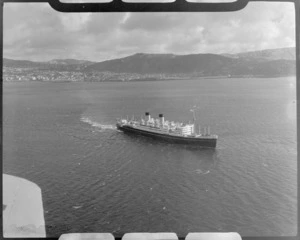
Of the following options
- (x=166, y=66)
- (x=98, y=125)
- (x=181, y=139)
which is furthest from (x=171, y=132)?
(x=166, y=66)

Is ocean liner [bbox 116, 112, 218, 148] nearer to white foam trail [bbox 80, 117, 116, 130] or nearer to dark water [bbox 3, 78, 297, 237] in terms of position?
dark water [bbox 3, 78, 297, 237]

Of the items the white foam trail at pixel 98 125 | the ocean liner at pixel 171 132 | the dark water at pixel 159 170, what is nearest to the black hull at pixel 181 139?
the ocean liner at pixel 171 132

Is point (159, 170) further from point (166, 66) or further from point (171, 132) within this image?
point (166, 66)

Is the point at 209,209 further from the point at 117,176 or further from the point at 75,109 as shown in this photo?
the point at 75,109

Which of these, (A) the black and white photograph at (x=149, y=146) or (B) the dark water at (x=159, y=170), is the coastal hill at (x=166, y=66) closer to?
(A) the black and white photograph at (x=149, y=146)

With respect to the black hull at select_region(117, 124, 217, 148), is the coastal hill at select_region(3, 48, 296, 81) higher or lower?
higher

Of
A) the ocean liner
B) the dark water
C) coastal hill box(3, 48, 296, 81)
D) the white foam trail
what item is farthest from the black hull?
coastal hill box(3, 48, 296, 81)

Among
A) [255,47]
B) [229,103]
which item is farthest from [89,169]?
[255,47]
